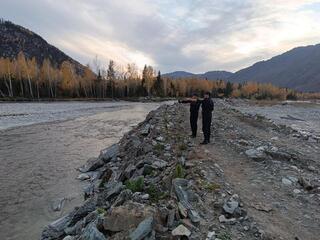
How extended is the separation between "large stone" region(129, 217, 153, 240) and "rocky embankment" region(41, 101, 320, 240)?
18 millimetres

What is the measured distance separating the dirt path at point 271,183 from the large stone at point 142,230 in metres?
1.83

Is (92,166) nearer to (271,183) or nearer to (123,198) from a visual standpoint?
(123,198)

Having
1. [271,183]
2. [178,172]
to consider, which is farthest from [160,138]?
[271,183]

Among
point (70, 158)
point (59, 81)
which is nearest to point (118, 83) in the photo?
point (59, 81)

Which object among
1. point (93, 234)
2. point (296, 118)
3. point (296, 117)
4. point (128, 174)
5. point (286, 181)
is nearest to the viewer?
point (93, 234)

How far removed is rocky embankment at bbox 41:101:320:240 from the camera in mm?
7398

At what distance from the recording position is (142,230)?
22.6 feet

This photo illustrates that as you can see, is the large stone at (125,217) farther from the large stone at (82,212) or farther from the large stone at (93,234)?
the large stone at (82,212)

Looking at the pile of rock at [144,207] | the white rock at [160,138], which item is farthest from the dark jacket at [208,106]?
the white rock at [160,138]

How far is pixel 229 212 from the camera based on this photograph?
27.1ft

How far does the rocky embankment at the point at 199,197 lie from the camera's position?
24.3ft

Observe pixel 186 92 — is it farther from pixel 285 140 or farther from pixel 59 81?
pixel 285 140

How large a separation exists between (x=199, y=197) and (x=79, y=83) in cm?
12559

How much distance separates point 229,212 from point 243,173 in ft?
13.3
